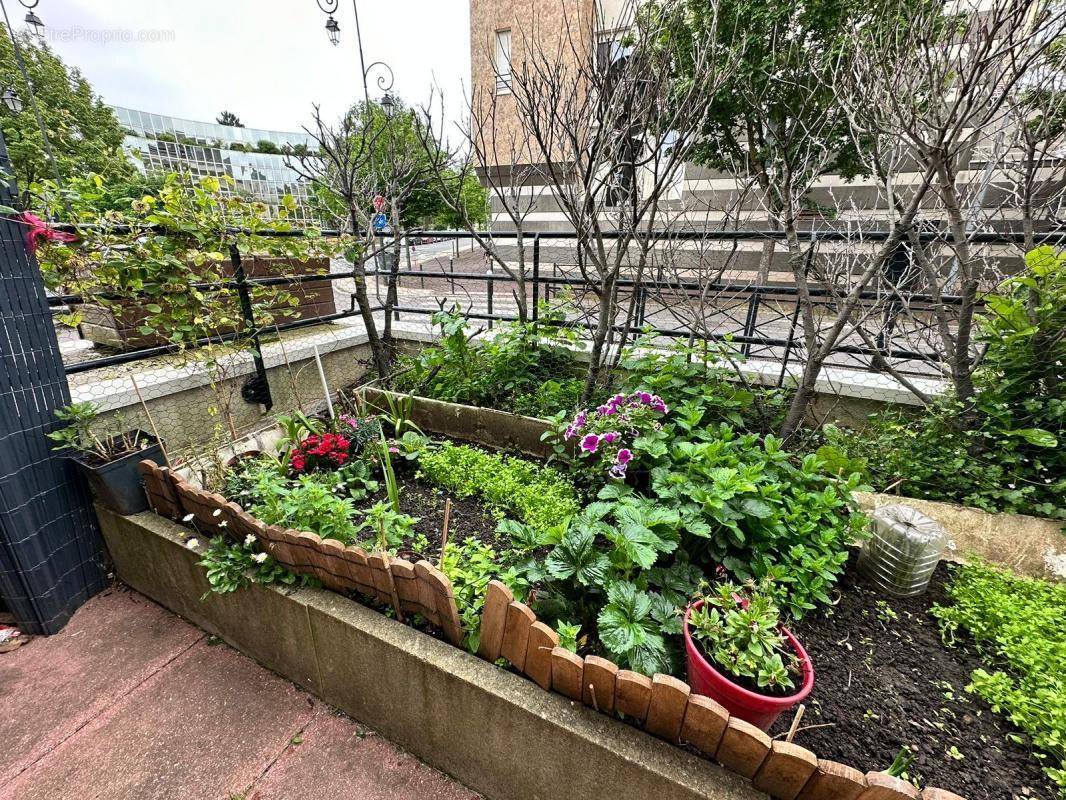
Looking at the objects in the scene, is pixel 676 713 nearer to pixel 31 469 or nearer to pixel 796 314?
pixel 796 314

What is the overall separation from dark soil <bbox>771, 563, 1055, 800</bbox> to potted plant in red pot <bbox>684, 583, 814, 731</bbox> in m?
0.27

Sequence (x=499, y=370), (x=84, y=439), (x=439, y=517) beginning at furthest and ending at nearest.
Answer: (x=499, y=370)
(x=439, y=517)
(x=84, y=439)

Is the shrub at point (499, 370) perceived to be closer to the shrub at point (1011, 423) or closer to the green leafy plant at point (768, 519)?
the green leafy plant at point (768, 519)

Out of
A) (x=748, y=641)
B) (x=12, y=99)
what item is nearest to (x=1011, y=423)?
(x=748, y=641)

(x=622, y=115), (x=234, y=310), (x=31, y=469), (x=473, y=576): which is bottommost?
(x=473, y=576)

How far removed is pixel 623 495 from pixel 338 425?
1.77 meters

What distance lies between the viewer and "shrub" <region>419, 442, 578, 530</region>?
210cm

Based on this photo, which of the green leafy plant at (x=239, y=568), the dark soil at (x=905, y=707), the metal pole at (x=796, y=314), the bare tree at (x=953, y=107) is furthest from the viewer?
the metal pole at (x=796, y=314)

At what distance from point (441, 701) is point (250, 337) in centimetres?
231

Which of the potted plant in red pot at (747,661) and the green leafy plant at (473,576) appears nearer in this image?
the potted plant in red pot at (747,661)

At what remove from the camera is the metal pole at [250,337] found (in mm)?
2555

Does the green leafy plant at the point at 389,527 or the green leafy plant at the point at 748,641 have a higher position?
the green leafy plant at the point at 748,641

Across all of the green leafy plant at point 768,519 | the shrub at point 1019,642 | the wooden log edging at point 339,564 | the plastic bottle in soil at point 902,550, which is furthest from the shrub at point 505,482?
the shrub at point 1019,642

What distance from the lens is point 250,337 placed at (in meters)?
2.62
